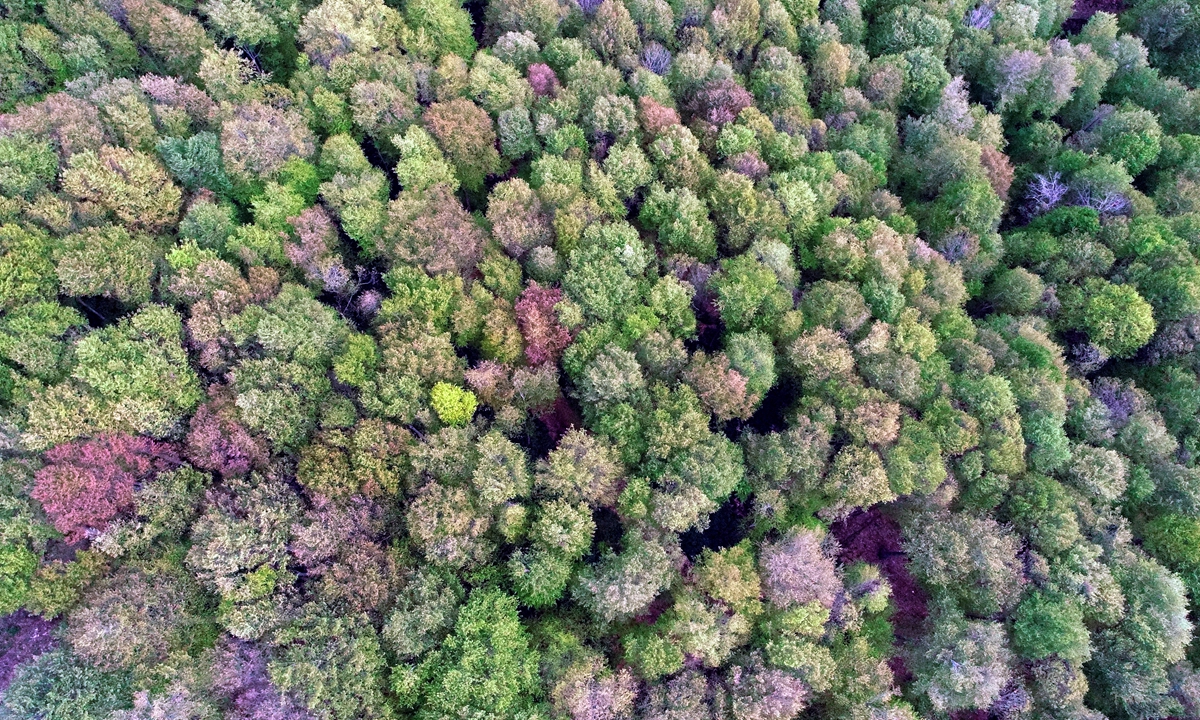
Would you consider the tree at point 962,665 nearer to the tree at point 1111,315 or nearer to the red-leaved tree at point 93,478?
the tree at point 1111,315

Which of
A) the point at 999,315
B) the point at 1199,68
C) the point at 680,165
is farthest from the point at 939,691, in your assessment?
the point at 1199,68

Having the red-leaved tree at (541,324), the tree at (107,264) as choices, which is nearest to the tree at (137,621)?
the tree at (107,264)

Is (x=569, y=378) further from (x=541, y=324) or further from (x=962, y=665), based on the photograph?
(x=962, y=665)

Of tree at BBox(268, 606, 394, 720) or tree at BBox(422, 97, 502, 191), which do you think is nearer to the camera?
tree at BBox(268, 606, 394, 720)

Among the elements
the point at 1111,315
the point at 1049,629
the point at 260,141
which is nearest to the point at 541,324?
the point at 260,141

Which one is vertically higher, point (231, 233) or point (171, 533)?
point (231, 233)

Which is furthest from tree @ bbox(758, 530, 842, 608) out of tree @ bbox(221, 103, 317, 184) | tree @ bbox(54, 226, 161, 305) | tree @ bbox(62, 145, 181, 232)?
tree @ bbox(62, 145, 181, 232)

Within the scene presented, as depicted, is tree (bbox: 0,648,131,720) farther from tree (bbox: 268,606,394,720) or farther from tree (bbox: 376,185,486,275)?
tree (bbox: 376,185,486,275)

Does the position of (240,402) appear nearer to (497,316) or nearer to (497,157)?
(497,316)
